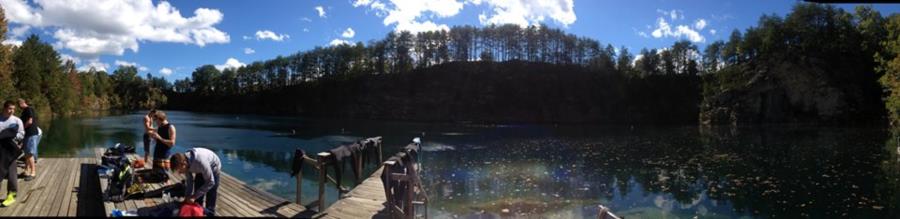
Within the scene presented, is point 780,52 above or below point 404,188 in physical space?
above

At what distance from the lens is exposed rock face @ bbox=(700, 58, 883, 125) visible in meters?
70.5

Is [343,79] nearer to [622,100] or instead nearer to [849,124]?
[622,100]

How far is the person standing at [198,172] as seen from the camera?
6703mm

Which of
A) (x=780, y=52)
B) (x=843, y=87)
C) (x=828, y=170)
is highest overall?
(x=780, y=52)

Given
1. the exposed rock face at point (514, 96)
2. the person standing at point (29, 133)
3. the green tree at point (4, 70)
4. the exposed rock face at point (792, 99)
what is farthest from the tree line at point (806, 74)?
the green tree at point (4, 70)

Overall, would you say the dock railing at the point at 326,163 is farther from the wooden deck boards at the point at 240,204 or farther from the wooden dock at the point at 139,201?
the wooden deck boards at the point at 240,204

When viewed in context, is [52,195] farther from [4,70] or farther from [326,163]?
[4,70]

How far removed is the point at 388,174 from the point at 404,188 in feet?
2.11

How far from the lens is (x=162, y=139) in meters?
9.77

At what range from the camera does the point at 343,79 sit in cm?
12150

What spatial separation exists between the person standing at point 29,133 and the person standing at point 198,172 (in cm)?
564

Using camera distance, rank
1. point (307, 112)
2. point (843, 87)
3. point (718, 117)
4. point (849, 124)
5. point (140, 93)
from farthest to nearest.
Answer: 1. point (140, 93)
2. point (307, 112)
3. point (718, 117)
4. point (843, 87)
5. point (849, 124)

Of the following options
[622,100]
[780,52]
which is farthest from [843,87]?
[622,100]

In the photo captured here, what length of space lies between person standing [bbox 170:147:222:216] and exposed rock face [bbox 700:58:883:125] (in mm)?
83718
